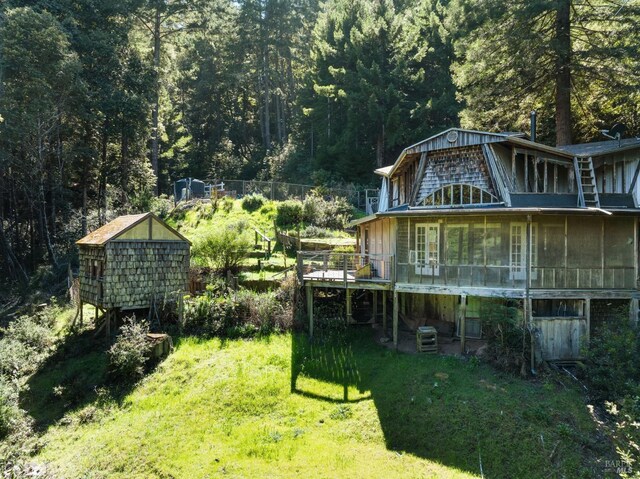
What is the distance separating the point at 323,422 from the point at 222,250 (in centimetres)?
1063

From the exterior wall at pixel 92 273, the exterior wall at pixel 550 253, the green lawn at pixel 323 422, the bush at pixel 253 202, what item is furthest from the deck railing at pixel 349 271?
the bush at pixel 253 202

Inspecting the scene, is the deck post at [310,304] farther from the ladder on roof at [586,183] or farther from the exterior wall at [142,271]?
the ladder on roof at [586,183]

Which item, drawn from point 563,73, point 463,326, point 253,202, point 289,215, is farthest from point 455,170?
point 253,202

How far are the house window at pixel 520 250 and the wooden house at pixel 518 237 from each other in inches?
1.3

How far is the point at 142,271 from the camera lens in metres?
19.0

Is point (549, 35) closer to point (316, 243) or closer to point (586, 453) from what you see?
point (316, 243)

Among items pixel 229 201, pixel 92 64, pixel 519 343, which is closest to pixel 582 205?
pixel 519 343

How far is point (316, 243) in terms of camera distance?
2423 cm

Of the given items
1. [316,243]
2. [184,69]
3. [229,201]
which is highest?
[184,69]

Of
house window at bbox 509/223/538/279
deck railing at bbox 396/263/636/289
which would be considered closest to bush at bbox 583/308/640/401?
deck railing at bbox 396/263/636/289

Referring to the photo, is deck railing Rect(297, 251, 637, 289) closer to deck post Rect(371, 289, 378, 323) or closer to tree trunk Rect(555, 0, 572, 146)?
deck post Rect(371, 289, 378, 323)

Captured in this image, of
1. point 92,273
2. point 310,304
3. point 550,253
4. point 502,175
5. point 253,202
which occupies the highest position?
point 253,202

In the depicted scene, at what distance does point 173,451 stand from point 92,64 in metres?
27.8

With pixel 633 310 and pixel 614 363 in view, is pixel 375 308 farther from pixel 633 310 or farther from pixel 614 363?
pixel 633 310
